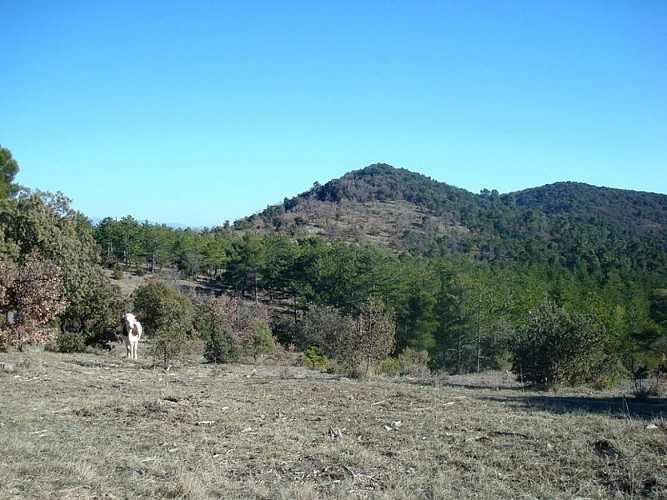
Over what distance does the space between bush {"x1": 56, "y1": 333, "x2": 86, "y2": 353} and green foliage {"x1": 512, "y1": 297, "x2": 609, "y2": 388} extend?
51.7 feet

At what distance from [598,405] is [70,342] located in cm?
1742

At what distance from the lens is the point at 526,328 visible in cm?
1912

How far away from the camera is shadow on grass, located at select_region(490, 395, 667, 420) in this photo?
36.3 feet

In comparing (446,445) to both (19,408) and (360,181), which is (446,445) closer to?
(19,408)

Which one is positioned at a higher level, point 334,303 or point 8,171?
point 8,171

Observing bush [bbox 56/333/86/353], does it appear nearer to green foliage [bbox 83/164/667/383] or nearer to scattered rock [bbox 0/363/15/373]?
green foliage [bbox 83/164/667/383]

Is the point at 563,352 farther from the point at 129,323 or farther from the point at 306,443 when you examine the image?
the point at 129,323

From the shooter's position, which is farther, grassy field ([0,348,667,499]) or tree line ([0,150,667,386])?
tree line ([0,150,667,386])

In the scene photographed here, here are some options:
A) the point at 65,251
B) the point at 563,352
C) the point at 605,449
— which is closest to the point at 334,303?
the point at 65,251

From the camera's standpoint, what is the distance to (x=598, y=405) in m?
12.4

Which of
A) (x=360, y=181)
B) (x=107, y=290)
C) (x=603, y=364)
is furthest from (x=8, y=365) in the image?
(x=360, y=181)

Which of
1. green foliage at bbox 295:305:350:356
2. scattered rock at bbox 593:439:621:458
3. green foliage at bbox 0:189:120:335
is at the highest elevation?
green foliage at bbox 0:189:120:335

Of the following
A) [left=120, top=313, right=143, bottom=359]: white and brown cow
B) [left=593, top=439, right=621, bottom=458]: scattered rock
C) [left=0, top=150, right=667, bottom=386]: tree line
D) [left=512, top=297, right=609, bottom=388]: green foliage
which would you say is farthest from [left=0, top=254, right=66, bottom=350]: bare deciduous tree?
[left=512, top=297, right=609, bottom=388]: green foliage

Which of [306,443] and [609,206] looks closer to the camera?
[306,443]
